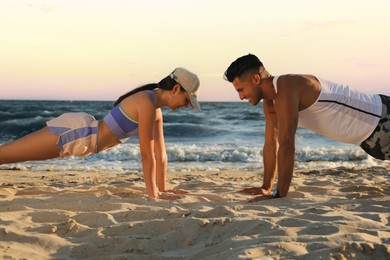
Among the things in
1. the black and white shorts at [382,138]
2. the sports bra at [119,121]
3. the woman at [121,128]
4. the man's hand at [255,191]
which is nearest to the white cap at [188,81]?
the woman at [121,128]

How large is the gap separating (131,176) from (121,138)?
2783 mm

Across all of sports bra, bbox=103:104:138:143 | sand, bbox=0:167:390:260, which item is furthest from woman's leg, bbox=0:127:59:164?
sports bra, bbox=103:104:138:143

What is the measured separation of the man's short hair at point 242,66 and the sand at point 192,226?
103 centimetres

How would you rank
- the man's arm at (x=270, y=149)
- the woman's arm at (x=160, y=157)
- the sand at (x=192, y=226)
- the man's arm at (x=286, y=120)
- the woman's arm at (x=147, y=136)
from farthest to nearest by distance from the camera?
the woman's arm at (x=160, y=157) → the man's arm at (x=270, y=149) → the woman's arm at (x=147, y=136) → the man's arm at (x=286, y=120) → the sand at (x=192, y=226)

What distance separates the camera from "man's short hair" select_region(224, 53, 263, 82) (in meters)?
4.32

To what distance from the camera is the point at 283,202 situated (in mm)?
4266

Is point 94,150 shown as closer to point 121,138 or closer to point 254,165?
point 121,138

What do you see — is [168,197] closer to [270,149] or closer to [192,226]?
[270,149]

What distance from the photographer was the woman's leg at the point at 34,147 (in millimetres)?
4645

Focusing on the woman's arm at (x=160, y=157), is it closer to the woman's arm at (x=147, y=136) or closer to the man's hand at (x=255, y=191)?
the woman's arm at (x=147, y=136)

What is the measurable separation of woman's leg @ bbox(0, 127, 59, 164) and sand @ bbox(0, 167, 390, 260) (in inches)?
13.8

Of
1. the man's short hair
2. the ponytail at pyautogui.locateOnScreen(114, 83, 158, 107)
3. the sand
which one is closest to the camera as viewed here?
the sand

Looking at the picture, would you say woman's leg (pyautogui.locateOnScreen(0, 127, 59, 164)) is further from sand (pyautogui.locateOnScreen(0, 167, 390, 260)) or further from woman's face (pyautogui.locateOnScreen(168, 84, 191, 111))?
woman's face (pyautogui.locateOnScreen(168, 84, 191, 111))

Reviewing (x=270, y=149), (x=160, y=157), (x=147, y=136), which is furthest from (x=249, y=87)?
(x=160, y=157)
